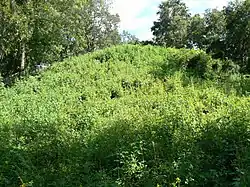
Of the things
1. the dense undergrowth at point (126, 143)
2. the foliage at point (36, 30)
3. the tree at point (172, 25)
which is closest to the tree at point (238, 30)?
the tree at point (172, 25)

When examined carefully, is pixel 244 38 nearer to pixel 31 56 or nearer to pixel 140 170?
pixel 31 56

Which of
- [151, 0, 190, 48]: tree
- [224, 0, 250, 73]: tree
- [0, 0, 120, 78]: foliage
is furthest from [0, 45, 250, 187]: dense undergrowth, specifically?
[151, 0, 190, 48]: tree

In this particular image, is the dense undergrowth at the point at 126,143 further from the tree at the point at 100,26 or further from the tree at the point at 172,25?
the tree at the point at 172,25

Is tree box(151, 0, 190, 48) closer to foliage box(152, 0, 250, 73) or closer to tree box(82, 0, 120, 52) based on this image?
foliage box(152, 0, 250, 73)

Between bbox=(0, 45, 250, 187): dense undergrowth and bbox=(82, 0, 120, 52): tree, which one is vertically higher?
bbox=(82, 0, 120, 52): tree

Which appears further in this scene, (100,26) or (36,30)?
(100,26)

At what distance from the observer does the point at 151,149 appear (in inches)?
268

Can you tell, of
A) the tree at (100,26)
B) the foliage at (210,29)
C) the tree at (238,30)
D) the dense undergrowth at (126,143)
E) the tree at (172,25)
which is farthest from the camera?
the tree at (172,25)

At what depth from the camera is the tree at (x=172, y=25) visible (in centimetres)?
5228

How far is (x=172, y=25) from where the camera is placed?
53.0 metres

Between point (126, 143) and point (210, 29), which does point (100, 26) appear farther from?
point (126, 143)

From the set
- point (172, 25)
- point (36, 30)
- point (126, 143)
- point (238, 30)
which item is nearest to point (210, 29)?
point (172, 25)

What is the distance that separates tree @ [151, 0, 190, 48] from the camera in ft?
172

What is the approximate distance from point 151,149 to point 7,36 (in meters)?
18.0
